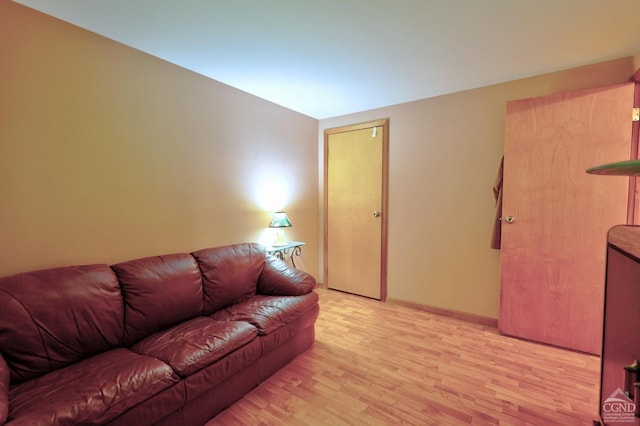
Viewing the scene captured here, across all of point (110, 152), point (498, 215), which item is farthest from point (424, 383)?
point (110, 152)

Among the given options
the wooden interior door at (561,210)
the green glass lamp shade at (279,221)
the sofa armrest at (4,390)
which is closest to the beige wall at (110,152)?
the green glass lamp shade at (279,221)

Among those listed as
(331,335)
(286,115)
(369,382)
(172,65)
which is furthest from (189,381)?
(286,115)

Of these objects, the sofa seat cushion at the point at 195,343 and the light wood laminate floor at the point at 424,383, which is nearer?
the sofa seat cushion at the point at 195,343

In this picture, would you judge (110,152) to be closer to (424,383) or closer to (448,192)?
(424,383)

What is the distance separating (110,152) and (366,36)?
1.92m

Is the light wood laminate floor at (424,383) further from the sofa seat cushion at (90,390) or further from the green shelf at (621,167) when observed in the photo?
the green shelf at (621,167)

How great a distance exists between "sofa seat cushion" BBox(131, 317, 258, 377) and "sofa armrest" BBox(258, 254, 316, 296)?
1.81 ft

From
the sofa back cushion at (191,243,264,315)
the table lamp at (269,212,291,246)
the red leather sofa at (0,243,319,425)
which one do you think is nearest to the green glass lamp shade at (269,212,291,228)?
the table lamp at (269,212,291,246)

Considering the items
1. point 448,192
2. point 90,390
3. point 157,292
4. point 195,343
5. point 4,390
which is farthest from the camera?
point 448,192

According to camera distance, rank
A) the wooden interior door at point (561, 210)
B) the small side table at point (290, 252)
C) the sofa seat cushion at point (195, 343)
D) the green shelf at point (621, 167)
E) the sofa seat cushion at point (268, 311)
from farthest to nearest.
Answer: the small side table at point (290, 252) < the wooden interior door at point (561, 210) < the sofa seat cushion at point (268, 311) < the sofa seat cushion at point (195, 343) < the green shelf at point (621, 167)

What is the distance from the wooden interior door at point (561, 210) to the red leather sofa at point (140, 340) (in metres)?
1.86

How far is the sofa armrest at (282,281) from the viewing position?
2340 mm

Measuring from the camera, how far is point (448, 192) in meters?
2.88

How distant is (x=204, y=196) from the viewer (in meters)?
2.48
